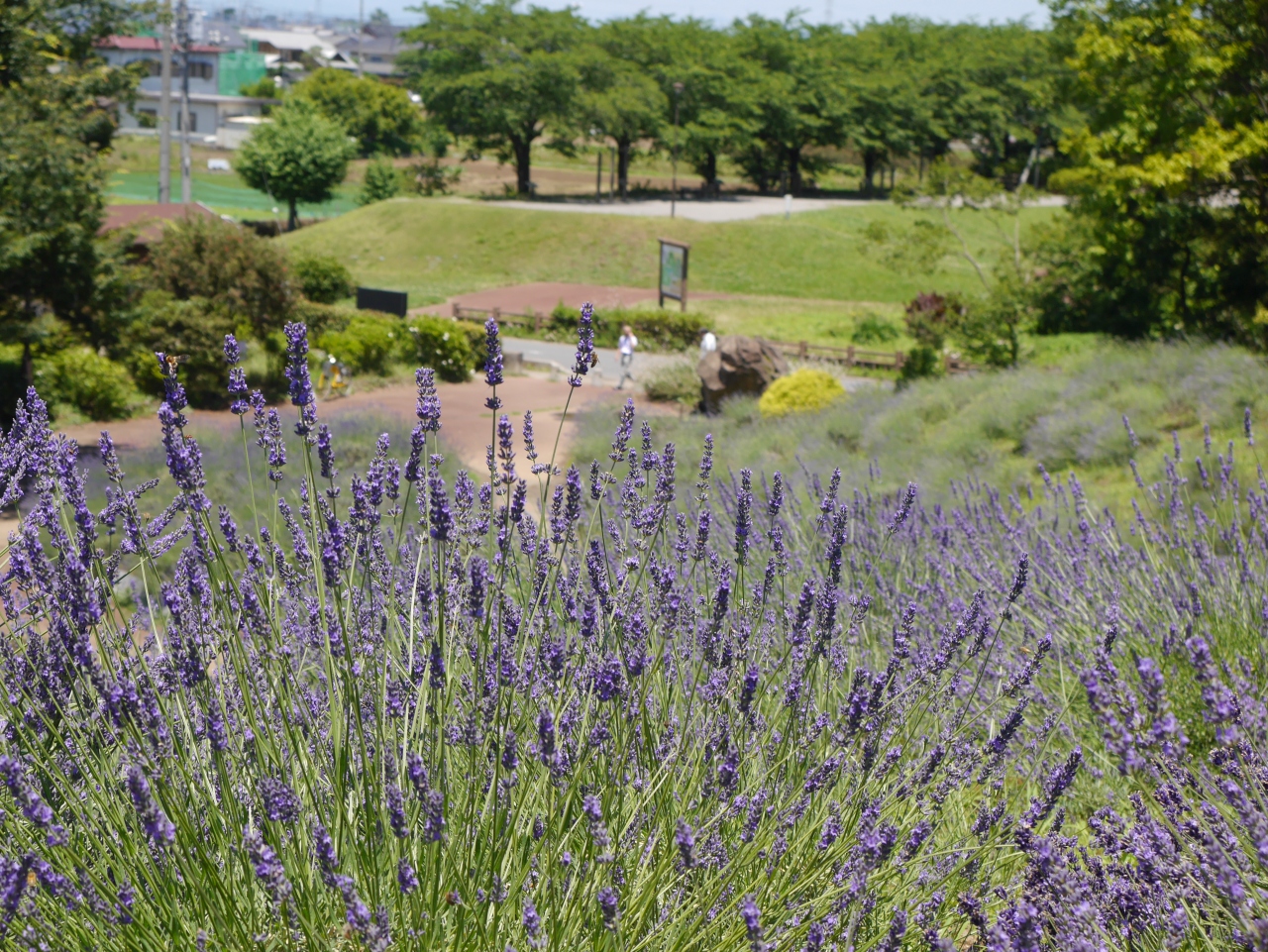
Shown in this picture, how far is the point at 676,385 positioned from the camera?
2125 centimetres

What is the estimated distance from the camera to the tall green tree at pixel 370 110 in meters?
74.7

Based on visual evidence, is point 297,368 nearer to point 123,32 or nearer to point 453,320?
point 453,320

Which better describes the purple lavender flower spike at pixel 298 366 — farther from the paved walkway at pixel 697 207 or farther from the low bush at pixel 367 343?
the paved walkway at pixel 697 207

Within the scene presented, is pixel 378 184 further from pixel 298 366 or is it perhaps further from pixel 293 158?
pixel 298 366

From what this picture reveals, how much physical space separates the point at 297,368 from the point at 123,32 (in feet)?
86.5

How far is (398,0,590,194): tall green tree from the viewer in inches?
2029

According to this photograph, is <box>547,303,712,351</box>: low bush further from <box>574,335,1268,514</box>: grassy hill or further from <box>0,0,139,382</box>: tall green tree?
<box>0,0,139,382</box>: tall green tree

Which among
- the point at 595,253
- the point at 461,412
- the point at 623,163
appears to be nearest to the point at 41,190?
the point at 461,412

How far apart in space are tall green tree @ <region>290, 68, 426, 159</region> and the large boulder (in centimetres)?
6050

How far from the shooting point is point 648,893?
2.16 m

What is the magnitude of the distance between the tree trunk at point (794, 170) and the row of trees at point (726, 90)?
0.37 ft

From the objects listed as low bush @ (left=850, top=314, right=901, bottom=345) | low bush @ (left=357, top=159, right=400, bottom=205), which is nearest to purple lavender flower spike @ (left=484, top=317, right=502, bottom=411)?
low bush @ (left=850, top=314, right=901, bottom=345)

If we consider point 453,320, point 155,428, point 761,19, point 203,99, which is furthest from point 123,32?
point 203,99

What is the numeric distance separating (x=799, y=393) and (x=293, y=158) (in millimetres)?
40359
